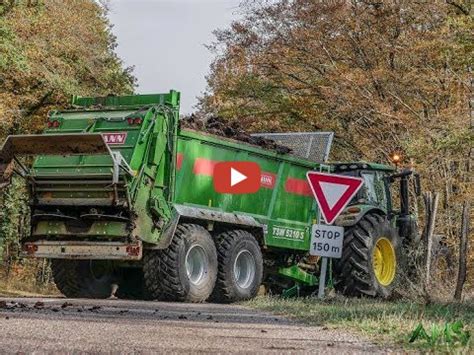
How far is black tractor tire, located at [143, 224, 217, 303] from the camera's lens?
1354 centimetres

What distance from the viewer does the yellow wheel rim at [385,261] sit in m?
16.8

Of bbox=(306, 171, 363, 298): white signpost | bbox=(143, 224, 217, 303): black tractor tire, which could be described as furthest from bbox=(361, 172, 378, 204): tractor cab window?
bbox=(143, 224, 217, 303): black tractor tire

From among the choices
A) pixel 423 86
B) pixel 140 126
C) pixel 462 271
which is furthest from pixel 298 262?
pixel 423 86

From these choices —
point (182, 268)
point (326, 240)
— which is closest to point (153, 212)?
point (182, 268)

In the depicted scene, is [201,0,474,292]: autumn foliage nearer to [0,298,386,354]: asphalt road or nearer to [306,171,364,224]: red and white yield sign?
[306,171,364,224]: red and white yield sign

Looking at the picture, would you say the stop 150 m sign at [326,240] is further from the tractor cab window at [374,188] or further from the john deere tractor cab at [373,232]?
the tractor cab window at [374,188]

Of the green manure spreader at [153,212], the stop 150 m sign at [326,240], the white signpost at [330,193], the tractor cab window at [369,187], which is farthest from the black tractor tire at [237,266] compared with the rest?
the tractor cab window at [369,187]

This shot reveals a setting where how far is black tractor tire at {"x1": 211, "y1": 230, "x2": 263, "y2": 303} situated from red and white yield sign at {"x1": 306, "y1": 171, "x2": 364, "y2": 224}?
1.47 m

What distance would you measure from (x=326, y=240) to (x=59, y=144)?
4146 millimetres

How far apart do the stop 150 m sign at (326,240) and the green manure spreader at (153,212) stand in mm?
1517

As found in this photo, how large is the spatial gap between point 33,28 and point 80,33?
400cm
